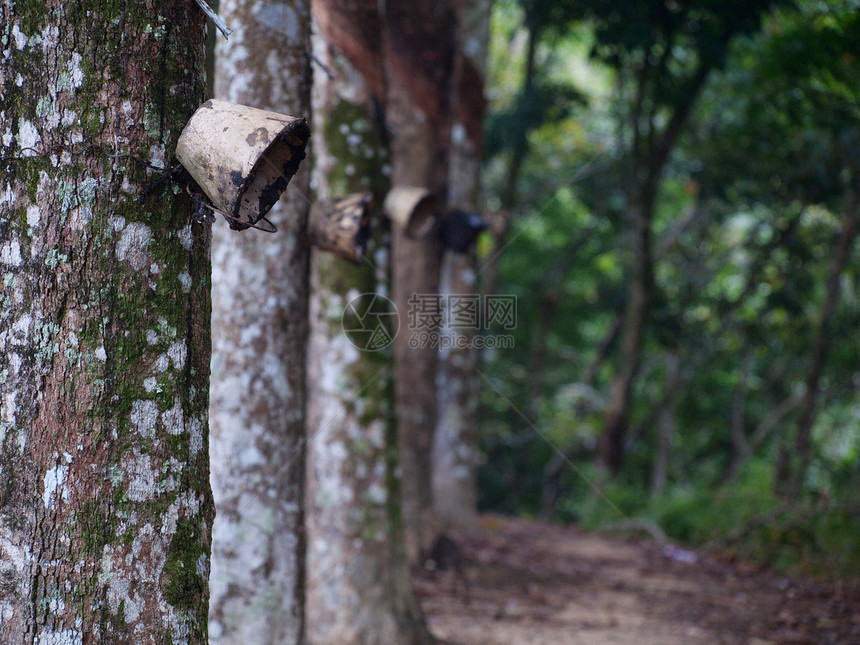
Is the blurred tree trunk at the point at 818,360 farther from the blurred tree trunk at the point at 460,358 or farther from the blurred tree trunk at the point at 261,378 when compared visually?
the blurred tree trunk at the point at 261,378

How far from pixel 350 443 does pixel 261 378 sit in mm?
564

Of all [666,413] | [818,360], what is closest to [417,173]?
[818,360]

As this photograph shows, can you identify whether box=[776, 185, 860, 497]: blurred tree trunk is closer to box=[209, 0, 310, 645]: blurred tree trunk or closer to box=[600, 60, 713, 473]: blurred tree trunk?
box=[600, 60, 713, 473]: blurred tree trunk

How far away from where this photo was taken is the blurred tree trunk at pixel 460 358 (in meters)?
5.70

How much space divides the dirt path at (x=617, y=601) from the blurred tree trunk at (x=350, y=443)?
0.64 meters

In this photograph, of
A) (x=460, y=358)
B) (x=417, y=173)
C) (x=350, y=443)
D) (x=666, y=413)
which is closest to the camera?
(x=350, y=443)

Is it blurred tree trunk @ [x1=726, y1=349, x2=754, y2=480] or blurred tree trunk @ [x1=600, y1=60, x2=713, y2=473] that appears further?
blurred tree trunk @ [x1=726, y1=349, x2=754, y2=480]

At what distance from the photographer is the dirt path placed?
144 inches

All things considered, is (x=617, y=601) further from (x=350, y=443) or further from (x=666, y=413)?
(x=666, y=413)

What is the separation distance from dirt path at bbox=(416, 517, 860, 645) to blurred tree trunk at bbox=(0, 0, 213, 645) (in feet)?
8.09

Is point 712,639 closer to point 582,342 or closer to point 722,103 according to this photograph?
point 722,103

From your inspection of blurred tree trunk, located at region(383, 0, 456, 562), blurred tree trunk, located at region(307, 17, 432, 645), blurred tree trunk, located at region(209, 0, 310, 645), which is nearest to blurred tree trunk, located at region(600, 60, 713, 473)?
blurred tree trunk, located at region(383, 0, 456, 562)

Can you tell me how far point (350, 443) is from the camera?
3.21 m

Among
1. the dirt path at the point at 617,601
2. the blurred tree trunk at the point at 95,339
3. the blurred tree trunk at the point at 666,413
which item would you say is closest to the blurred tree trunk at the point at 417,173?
the dirt path at the point at 617,601
